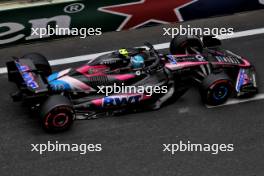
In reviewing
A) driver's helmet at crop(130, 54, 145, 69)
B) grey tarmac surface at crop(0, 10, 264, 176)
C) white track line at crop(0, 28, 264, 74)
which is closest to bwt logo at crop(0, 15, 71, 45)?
white track line at crop(0, 28, 264, 74)

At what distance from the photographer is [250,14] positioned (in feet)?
38.0

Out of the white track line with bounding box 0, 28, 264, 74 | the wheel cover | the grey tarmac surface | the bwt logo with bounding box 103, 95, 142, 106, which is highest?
the white track line with bounding box 0, 28, 264, 74

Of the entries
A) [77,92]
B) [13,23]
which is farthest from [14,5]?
[77,92]

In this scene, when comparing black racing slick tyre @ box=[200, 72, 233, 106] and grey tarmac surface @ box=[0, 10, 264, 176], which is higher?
black racing slick tyre @ box=[200, 72, 233, 106]

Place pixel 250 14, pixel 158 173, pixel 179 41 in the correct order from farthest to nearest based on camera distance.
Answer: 1. pixel 250 14
2. pixel 179 41
3. pixel 158 173

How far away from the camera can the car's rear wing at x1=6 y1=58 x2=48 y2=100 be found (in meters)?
7.22

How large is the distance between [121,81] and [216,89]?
5.51ft

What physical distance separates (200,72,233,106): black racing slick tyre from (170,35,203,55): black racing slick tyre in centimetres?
128

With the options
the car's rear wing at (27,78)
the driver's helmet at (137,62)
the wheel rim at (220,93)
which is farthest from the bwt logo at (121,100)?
the wheel rim at (220,93)

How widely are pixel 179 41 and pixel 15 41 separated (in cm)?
378

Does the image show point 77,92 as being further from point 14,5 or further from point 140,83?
point 14,5

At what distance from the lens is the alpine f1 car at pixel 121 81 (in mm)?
7293

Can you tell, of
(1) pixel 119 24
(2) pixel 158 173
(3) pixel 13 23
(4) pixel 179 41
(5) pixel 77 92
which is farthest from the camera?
(1) pixel 119 24

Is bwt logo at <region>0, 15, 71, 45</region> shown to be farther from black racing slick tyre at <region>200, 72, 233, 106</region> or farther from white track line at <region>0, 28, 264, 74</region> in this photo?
black racing slick tyre at <region>200, 72, 233, 106</region>
